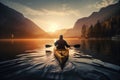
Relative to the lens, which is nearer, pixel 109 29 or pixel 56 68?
pixel 56 68

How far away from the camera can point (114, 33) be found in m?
115

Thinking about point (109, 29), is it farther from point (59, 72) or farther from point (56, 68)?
point (59, 72)

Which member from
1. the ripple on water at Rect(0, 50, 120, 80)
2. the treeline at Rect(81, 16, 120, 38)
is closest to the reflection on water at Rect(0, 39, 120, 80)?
the ripple on water at Rect(0, 50, 120, 80)

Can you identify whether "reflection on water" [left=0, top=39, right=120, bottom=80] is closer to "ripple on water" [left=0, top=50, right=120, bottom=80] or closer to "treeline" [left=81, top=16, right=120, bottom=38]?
"ripple on water" [left=0, top=50, right=120, bottom=80]

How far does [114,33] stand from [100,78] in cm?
11516

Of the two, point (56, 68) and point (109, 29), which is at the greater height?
point (109, 29)

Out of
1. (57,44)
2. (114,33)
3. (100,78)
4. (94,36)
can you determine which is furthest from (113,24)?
(100,78)

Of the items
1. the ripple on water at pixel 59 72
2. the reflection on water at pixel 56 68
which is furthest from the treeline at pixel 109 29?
the ripple on water at pixel 59 72

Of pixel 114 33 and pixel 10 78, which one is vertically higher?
pixel 114 33

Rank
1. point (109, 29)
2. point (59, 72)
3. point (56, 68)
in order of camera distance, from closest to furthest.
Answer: point (59, 72) → point (56, 68) → point (109, 29)

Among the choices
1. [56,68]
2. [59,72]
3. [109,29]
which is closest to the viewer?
[59,72]

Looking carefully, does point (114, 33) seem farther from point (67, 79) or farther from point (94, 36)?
point (67, 79)

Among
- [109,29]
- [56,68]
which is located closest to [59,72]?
[56,68]

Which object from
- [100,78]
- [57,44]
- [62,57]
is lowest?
[100,78]
